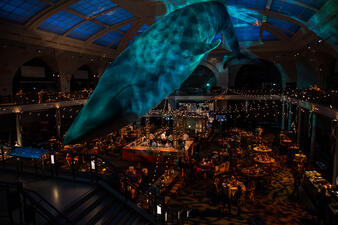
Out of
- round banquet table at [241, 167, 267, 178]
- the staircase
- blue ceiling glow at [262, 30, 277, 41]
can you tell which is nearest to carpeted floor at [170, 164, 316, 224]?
round banquet table at [241, 167, 267, 178]

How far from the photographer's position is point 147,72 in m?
2.24

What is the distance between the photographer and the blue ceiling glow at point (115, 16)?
19.1 metres

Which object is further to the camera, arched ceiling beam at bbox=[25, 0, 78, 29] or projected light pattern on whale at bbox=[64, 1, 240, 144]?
arched ceiling beam at bbox=[25, 0, 78, 29]

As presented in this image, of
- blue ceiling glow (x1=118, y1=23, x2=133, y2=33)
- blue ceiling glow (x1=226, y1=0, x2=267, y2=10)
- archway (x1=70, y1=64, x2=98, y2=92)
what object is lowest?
archway (x1=70, y1=64, x2=98, y2=92)

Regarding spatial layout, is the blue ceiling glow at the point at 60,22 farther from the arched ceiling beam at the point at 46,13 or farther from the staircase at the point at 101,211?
the staircase at the point at 101,211

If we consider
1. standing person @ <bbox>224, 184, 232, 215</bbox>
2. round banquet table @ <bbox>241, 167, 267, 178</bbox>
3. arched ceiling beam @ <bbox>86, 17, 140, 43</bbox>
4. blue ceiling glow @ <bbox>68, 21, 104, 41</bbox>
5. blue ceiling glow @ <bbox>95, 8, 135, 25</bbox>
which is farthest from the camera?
arched ceiling beam @ <bbox>86, 17, 140, 43</bbox>

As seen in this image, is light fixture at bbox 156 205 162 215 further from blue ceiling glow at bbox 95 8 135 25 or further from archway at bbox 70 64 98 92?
archway at bbox 70 64 98 92

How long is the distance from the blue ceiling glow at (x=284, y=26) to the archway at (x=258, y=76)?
6822mm

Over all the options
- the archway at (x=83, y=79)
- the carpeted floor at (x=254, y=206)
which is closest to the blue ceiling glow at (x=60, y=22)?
the archway at (x=83, y=79)

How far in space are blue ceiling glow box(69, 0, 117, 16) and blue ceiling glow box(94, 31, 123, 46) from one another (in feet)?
16.5

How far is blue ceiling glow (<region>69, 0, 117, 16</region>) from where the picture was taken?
647 inches

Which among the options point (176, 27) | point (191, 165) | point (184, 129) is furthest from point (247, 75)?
point (176, 27)

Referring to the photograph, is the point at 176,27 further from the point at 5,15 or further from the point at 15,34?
the point at 15,34

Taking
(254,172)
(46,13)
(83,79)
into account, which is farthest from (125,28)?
(254,172)
